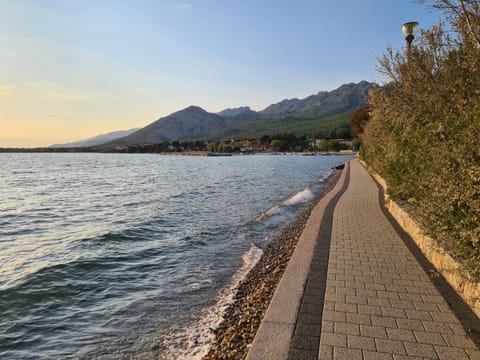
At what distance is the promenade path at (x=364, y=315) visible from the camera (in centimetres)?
319

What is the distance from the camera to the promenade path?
3.19 metres

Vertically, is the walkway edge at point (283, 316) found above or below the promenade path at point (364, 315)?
below

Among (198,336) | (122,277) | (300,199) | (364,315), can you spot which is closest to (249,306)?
(198,336)

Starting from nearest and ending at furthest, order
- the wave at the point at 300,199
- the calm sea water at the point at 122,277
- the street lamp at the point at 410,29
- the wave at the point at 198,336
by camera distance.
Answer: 1. the wave at the point at 198,336
2. the calm sea water at the point at 122,277
3. the street lamp at the point at 410,29
4. the wave at the point at 300,199

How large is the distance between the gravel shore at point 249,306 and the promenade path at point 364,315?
1.39ft

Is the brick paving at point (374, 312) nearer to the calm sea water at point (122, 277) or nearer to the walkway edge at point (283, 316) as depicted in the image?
the walkway edge at point (283, 316)

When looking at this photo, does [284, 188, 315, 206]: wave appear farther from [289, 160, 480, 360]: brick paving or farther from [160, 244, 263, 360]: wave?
[160, 244, 263, 360]: wave

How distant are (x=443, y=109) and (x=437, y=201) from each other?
136cm

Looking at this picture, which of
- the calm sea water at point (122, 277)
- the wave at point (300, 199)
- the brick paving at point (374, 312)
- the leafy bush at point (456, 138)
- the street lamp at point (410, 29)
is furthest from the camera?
the wave at point (300, 199)

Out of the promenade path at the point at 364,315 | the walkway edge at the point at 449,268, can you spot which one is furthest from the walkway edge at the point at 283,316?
the walkway edge at the point at 449,268

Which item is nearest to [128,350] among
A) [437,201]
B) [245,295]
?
[245,295]

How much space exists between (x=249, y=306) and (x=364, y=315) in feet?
6.13

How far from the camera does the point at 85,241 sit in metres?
10.5

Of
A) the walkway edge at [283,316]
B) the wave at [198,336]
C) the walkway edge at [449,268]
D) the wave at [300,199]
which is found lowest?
the wave at [198,336]
